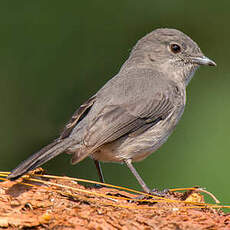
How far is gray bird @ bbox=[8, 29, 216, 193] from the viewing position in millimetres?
4340

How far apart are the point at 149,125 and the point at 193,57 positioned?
1.07m

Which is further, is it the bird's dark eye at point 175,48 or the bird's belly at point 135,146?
the bird's dark eye at point 175,48

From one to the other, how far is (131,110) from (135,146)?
346 mm

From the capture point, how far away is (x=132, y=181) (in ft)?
19.0

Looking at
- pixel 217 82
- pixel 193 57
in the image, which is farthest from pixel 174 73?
pixel 217 82

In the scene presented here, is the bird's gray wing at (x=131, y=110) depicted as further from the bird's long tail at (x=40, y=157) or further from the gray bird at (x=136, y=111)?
the bird's long tail at (x=40, y=157)

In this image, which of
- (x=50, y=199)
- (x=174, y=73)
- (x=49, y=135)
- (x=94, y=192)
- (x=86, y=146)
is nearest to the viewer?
(x=50, y=199)

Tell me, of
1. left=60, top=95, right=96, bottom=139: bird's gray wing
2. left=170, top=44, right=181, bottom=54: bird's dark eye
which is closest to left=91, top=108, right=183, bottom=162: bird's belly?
left=60, top=95, right=96, bottom=139: bird's gray wing

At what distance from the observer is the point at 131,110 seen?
15.3ft

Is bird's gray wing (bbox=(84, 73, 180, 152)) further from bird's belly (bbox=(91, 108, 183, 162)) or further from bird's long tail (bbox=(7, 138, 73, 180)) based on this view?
bird's long tail (bbox=(7, 138, 73, 180))

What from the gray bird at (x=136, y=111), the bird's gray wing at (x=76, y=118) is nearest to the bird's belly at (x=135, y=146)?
the gray bird at (x=136, y=111)

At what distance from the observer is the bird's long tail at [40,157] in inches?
128

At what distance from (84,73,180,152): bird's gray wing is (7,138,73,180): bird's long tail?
0.21 meters

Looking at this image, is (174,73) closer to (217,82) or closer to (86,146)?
(217,82)
